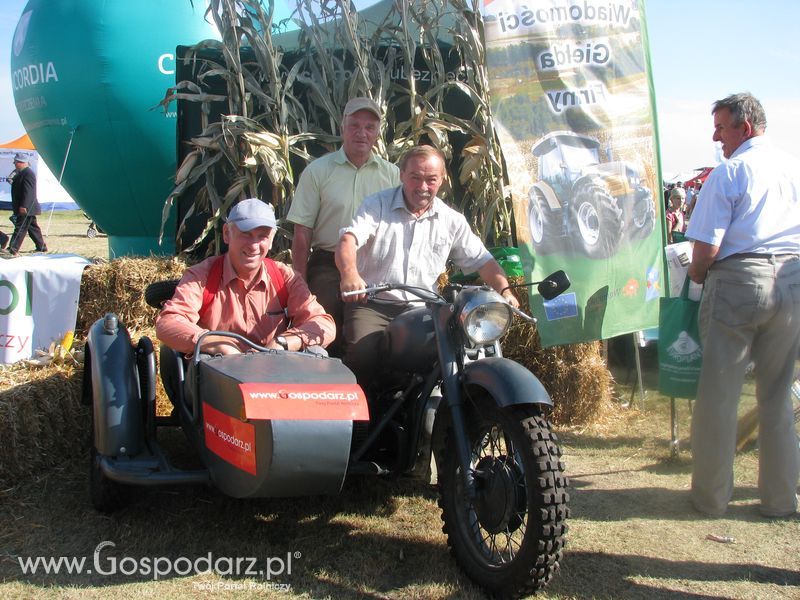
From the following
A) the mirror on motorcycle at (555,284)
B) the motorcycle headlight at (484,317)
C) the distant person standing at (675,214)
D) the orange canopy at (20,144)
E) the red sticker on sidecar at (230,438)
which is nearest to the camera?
the red sticker on sidecar at (230,438)

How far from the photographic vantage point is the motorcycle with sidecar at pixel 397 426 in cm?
254

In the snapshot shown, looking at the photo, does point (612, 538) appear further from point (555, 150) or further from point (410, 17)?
point (410, 17)

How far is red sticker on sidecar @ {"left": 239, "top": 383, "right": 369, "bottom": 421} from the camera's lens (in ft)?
8.28

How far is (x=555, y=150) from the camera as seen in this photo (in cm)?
445

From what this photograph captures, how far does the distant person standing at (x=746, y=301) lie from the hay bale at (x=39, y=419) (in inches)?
126

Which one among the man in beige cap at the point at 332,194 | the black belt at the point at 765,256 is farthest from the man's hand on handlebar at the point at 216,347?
the black belt at the point at 765,256

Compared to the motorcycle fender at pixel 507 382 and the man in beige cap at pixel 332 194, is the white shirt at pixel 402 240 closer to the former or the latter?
the man in beige cap at pixel 332 194

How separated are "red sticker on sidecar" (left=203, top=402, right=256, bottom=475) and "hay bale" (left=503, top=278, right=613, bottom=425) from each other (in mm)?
2664

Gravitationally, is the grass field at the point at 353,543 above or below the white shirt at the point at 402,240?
below

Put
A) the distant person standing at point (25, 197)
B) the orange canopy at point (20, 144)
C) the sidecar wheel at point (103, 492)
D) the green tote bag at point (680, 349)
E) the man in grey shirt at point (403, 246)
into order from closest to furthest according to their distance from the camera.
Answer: the sidecar wheel at point (103, 492), the man in grey shirt at point (403, 246), the green tote bag at point (680, 349), the distant person standing at point (25, 197), the orange canopy at point (20, 144)

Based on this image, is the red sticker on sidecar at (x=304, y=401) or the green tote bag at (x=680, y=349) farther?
the green tote bag at (x=680, y=349)

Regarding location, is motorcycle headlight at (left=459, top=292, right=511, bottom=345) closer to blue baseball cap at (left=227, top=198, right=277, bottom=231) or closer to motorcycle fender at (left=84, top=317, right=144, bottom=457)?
blue baseball cap at (left=227, top=198, right=277, bottom=231)

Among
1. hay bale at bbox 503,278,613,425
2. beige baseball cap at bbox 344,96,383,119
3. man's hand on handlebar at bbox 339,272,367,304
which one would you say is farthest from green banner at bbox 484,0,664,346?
man's hand on handlebar at bbox 339,272,367,304

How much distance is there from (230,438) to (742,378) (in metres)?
2.38
